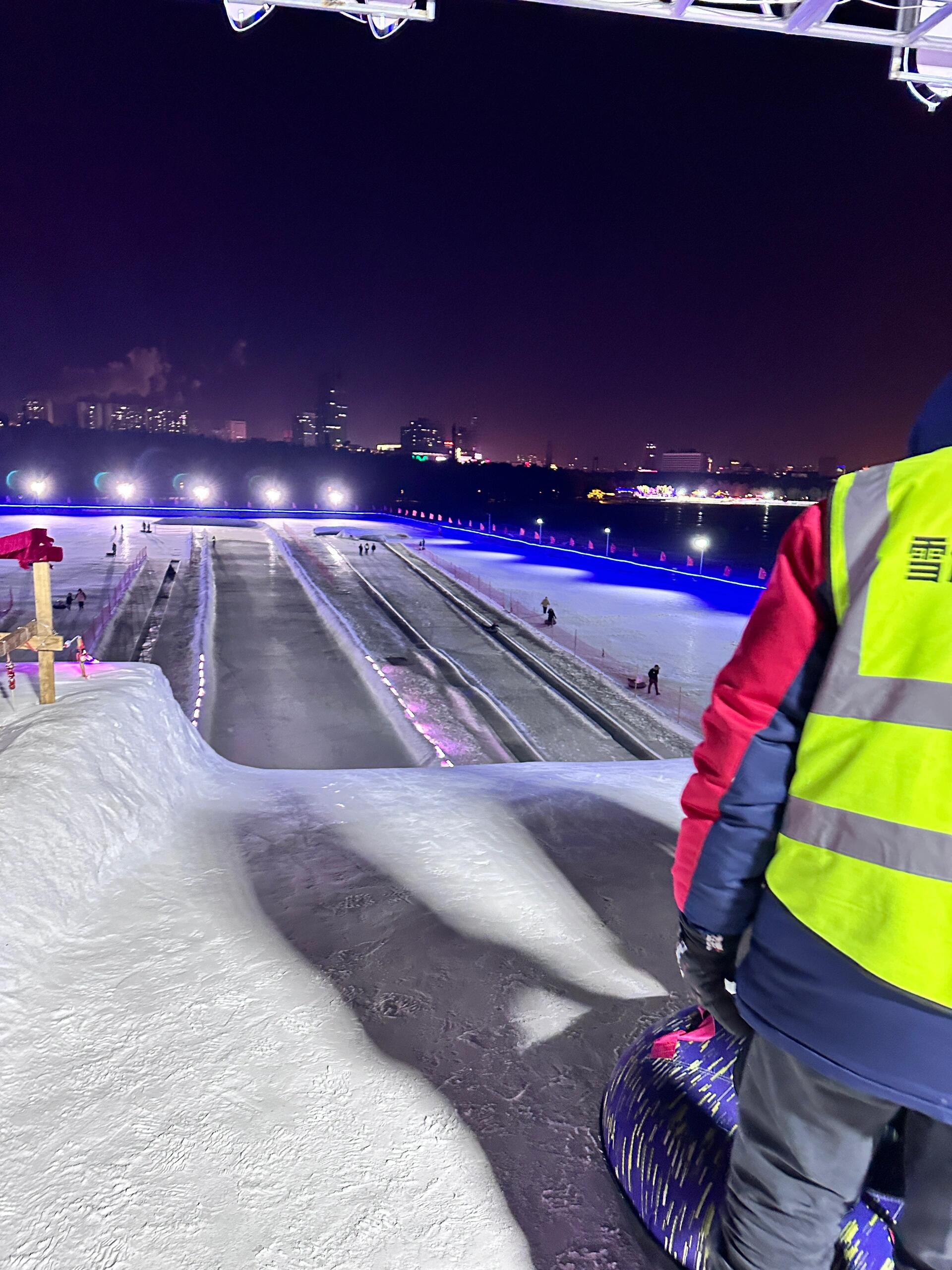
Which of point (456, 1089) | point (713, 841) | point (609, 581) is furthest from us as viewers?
point (609, 581)

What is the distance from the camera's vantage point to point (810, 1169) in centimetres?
146

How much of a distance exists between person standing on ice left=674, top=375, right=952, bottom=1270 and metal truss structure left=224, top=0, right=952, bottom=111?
8.65 m

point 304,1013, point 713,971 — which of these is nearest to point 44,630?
point 304,1013

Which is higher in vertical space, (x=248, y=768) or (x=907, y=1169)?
(x=907, y=1169)

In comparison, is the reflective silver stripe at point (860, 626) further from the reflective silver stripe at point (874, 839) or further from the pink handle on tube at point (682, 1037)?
the pink handle on tube at point (682, 1037)

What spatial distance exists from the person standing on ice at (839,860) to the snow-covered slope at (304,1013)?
46.6 inches

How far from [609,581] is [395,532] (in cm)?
2882

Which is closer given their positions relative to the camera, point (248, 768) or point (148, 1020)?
point (148, 1020)

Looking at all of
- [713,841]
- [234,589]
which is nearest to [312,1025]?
[713,841]

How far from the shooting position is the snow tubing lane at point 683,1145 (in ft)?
6.54

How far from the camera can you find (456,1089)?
9.45 ft

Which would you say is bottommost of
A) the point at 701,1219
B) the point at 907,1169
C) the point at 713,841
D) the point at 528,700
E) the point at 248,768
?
the point at 528,700

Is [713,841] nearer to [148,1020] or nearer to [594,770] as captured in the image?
[148,1020]

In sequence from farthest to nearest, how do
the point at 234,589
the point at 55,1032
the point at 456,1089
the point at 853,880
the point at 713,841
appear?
the point at 234,589
the point at 55,1032
the point at 456,1089
the point at 713,841
the point at 853,880
